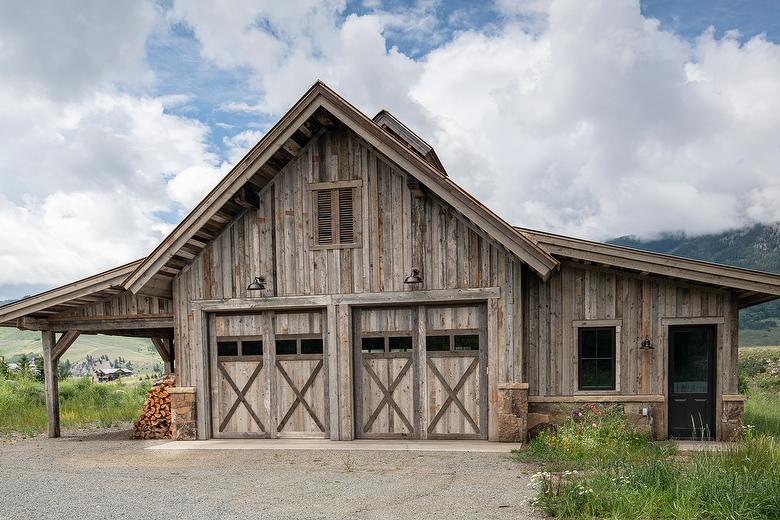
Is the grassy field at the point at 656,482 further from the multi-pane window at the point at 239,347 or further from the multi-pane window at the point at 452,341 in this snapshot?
the multi-pane window at the point at 239,347

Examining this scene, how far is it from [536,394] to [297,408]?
4.68m

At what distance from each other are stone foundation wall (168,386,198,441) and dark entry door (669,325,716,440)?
9.31m

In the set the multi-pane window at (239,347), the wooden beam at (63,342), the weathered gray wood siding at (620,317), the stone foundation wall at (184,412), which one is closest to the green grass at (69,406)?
the wooden beam at (63,342)

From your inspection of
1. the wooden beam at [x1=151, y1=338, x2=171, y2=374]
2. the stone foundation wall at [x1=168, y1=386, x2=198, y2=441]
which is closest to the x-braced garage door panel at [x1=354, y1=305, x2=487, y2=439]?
the stone foundation wall at [x1=168, y1=386, x2=198, y2=441]

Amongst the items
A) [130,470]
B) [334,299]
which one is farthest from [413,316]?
[130,470]

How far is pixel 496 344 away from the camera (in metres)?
10.8

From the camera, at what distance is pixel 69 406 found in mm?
19016

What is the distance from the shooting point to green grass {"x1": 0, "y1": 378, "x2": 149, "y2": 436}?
52.0 ft

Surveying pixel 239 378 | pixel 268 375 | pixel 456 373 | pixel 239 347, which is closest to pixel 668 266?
pixel 456 373

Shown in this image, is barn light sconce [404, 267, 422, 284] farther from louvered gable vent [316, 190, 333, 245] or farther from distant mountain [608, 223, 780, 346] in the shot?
distant mountain [608, 223, 780, 346]

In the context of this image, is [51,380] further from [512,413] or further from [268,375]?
[512,413]

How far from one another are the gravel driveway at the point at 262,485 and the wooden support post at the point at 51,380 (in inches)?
96.2

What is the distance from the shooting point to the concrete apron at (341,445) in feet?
33.6

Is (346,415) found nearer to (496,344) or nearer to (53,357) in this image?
(496,344)
